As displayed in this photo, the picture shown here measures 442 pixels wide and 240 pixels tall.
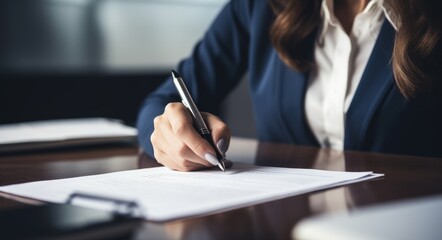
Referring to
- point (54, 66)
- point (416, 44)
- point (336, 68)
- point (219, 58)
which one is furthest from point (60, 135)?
point (54, 66)

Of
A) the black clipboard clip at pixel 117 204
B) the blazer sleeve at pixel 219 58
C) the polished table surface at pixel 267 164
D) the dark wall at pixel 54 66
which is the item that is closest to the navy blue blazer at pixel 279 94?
the blazer sleeve at pixel 219 58

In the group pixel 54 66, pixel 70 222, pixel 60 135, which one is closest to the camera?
pixel 70 222

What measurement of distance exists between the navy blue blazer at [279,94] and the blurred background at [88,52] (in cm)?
91

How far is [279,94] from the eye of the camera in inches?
53.2

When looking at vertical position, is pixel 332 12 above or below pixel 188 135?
above

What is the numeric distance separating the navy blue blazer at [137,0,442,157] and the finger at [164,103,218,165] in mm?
235

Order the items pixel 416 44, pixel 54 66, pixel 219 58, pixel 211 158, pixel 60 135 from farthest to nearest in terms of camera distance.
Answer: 1. pixel 54 66
2. pixel 219 58
3. pixel 60 135
4. pixel 416 44
5. pixel 211 158

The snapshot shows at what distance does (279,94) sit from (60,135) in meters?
0.46

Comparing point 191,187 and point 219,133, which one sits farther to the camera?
point 219,133

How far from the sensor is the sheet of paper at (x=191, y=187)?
25.4 inches

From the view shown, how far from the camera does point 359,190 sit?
0.74 meters

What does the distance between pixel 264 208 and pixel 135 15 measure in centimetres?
196

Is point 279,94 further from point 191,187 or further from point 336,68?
point 191,187

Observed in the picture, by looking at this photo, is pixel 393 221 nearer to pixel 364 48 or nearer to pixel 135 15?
pixel 364 48
